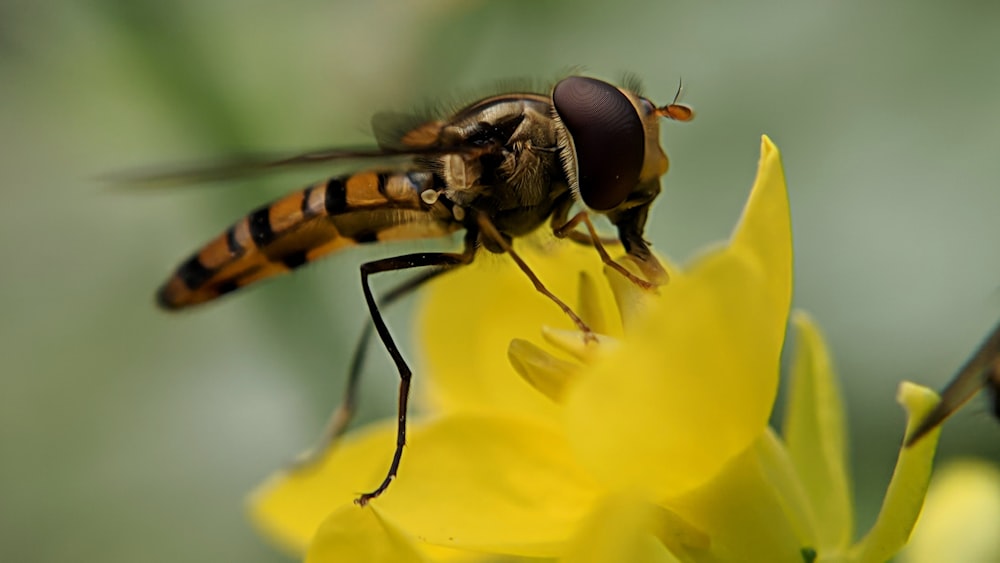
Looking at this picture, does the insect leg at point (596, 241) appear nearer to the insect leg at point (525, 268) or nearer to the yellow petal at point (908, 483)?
the insect leg at point (525, 268)

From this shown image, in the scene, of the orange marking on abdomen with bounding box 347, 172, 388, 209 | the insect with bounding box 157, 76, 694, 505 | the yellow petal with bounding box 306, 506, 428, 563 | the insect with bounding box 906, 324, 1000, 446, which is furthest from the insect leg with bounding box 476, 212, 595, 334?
the insect with bounding box 906, 324, 1000, 446

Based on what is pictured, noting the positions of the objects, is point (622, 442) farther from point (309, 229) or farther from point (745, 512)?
point (309, 229)

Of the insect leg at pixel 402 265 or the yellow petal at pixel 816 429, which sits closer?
the yellow petal at pixel 816 429

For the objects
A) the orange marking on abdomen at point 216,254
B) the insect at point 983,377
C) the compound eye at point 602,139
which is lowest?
the orange marking on abdomen at point 216,254

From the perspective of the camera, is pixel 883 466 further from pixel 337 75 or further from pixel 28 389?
pixel 28 389

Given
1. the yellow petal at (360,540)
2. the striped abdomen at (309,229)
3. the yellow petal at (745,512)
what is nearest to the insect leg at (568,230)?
the striped abdomen at (309,229)

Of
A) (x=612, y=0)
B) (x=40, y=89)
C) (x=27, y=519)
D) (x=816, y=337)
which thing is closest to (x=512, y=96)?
(x=816, y=337)
